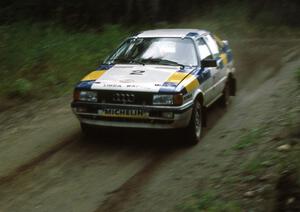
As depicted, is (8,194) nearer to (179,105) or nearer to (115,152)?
(115,152)

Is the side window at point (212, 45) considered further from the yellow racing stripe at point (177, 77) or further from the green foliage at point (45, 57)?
the green foliage at point (45, 57)

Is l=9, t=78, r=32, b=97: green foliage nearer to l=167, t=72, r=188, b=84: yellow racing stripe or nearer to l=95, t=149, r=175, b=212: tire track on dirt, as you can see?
l=167, t=72, r=188, b=84: yellow racing stripe

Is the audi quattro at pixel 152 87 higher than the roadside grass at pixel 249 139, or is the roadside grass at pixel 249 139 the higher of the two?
the audi quattro at pixel 152 87

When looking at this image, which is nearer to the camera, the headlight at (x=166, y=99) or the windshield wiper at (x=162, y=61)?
the headlight at (x=166, y=99)

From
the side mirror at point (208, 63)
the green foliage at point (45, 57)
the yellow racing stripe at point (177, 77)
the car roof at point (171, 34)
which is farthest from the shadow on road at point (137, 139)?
the green foliage at point (45, 57)

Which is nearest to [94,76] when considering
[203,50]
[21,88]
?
[203,50]

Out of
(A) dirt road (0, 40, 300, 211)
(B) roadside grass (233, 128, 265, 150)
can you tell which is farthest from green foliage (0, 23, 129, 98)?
(B) roadside grass (233, 128, 265, 150)

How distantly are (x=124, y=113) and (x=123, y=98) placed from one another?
0.72 feet

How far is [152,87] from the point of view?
7137 mm

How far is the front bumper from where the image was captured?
23.3 ft

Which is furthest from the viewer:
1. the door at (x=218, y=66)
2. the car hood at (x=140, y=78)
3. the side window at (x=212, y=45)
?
the side window at (x=212, y=45)

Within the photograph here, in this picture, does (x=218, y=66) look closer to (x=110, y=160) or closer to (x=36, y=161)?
(x=110, y=160)

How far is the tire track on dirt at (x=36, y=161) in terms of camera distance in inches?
258

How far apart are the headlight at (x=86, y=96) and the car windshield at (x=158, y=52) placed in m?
1.21
